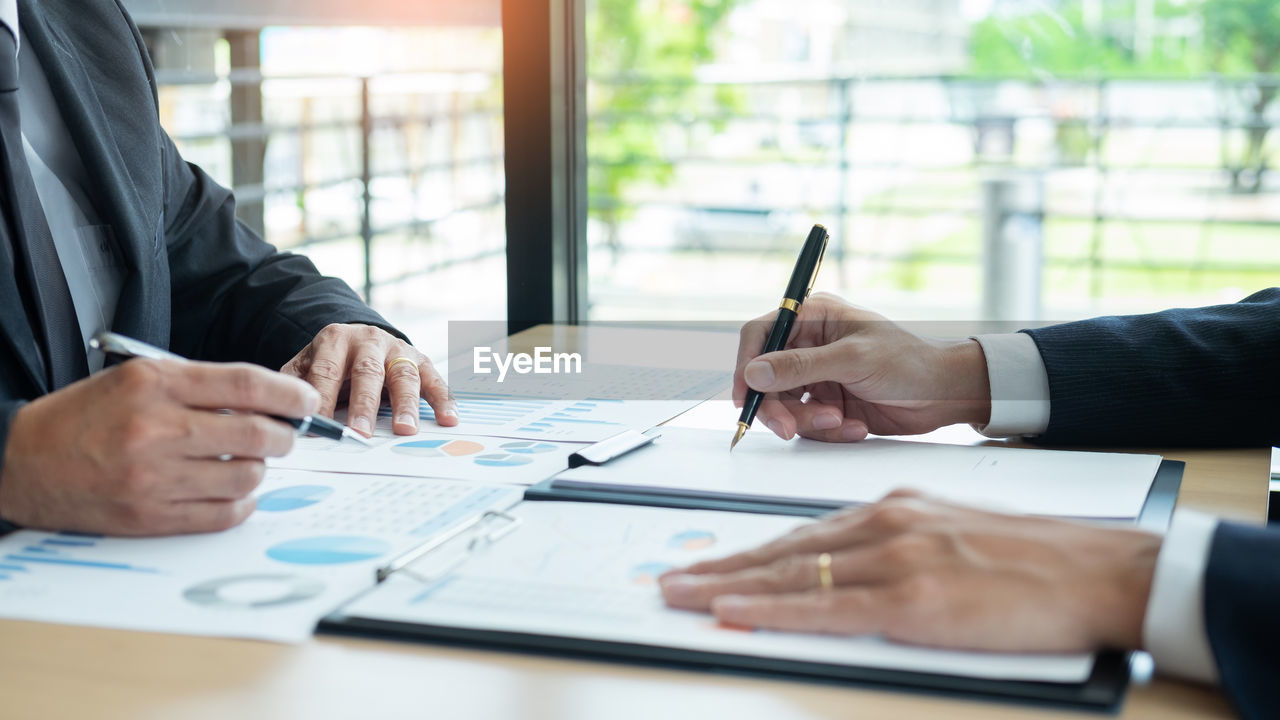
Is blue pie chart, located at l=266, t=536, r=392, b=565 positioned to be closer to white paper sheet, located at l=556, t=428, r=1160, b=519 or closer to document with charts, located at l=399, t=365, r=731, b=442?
white paper sheet, located at l=556, t=428, r=1160, b=519

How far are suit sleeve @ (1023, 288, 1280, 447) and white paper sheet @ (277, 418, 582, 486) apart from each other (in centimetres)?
42

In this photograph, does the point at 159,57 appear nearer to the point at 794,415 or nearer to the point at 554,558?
the point at 794,415

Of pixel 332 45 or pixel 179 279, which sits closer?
pixel 179 279

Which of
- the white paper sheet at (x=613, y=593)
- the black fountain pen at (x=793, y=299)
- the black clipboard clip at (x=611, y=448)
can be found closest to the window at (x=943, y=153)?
the black fountain pen at (x=793, y=299)

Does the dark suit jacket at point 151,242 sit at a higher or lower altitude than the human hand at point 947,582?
higher

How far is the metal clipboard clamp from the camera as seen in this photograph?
619 millimetres

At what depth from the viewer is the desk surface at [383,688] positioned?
0.48m

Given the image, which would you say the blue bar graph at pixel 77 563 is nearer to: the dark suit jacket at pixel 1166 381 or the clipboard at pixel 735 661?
the clipboard at pixel 735 661

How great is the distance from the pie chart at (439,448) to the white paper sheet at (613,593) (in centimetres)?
20

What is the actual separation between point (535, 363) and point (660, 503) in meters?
0.67

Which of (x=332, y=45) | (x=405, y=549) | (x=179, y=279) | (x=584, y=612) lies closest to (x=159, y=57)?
(x=332, y=45)

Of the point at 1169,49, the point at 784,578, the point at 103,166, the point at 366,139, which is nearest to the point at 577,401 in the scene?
the point at 103,166

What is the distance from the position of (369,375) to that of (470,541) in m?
0.43

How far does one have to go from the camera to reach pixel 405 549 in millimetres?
669
